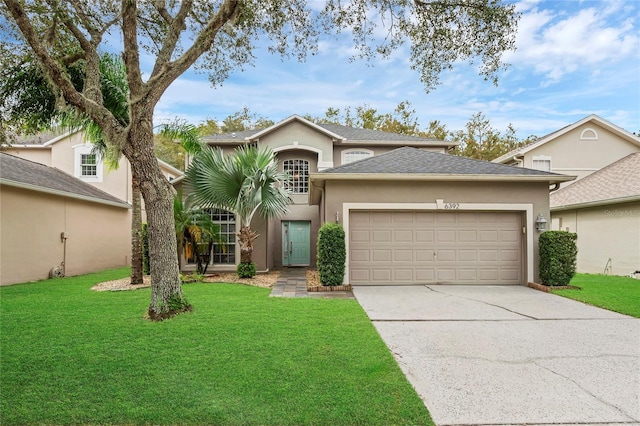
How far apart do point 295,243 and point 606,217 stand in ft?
37.2

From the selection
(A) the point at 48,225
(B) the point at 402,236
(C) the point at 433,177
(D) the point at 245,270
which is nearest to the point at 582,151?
(C) the point at 433,177

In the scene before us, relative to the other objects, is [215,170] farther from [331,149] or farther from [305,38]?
[331,149]

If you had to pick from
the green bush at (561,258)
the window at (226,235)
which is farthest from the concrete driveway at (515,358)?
the window at (226,235)

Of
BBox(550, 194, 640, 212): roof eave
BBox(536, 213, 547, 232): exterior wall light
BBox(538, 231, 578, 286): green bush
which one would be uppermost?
BBox(550, 194, 640, 212): roof eave

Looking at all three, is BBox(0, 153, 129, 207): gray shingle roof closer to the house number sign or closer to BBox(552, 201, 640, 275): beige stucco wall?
the house number sign

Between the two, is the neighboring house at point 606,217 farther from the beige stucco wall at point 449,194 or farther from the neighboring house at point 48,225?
the neighboring house at point 48,225

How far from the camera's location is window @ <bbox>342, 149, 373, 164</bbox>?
16266mm

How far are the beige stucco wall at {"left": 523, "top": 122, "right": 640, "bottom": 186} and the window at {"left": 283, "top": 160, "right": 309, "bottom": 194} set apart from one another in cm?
1103

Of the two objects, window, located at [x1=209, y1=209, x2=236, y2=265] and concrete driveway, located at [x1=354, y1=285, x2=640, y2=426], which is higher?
window, located at [x1=209, y1=209, x2=236, y2=265]

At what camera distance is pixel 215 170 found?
35.5 feet

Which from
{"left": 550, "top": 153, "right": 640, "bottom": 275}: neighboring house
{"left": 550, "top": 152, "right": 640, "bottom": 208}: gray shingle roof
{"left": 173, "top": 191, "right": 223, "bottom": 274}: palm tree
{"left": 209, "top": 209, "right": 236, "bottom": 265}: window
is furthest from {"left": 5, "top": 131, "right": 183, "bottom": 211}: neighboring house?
{"left": 550, "top": 152, "right": 640, "bottom": 208}: gray shingle roof

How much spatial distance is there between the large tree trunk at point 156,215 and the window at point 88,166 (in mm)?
12879

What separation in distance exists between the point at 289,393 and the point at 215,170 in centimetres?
857

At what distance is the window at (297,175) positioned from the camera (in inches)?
604
